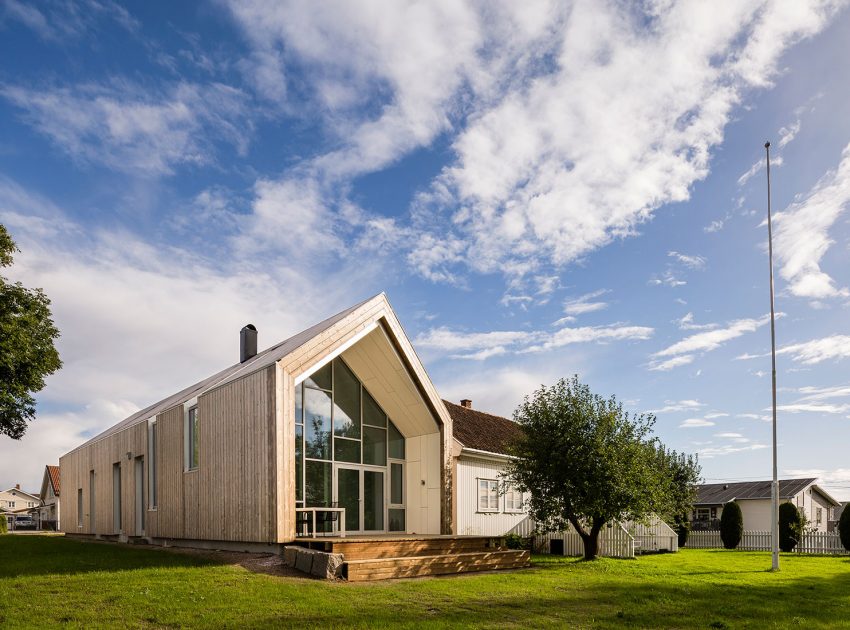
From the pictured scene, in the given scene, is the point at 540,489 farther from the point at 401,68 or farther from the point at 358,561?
the point at 401,68

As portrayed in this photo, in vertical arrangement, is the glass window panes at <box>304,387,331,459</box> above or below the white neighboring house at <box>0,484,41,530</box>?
above

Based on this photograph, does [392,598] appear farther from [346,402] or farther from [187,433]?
[187,433]

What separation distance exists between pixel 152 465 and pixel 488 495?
11.2 meters

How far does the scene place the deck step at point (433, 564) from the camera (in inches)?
515

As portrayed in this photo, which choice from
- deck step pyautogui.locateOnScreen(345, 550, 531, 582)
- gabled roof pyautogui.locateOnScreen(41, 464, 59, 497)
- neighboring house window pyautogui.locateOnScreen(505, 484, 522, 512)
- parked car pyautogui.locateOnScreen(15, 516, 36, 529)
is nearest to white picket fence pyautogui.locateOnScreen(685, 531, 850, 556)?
neighboring house window pyautogui.locateOnScreen(505, 484, 522, 512)

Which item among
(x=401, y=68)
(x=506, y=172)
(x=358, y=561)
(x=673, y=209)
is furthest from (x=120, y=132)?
(x=673, y=209)

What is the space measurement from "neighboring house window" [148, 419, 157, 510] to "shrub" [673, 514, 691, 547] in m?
22.5

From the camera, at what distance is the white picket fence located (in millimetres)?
29562

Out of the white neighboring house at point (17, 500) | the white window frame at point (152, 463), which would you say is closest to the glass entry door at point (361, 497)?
the white window frame at point (152, 463)

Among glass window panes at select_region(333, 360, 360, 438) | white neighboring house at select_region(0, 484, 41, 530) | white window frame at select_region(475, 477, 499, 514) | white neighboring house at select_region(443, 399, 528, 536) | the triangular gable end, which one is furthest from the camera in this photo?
white neighboring house at select_region(0, 484, 41, 530)

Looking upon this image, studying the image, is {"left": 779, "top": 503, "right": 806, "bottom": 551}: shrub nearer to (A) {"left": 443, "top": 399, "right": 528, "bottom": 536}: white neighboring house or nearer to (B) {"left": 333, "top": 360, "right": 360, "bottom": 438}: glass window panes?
(A) {"left": 443, "top": 399, "right": 528, "bottom": 536}: white neighboring house

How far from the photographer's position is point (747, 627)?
385 inches

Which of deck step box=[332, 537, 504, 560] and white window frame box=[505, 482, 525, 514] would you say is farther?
white window frame box=[505, 482, 525, 514]

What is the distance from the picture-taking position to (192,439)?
62.6 feet
